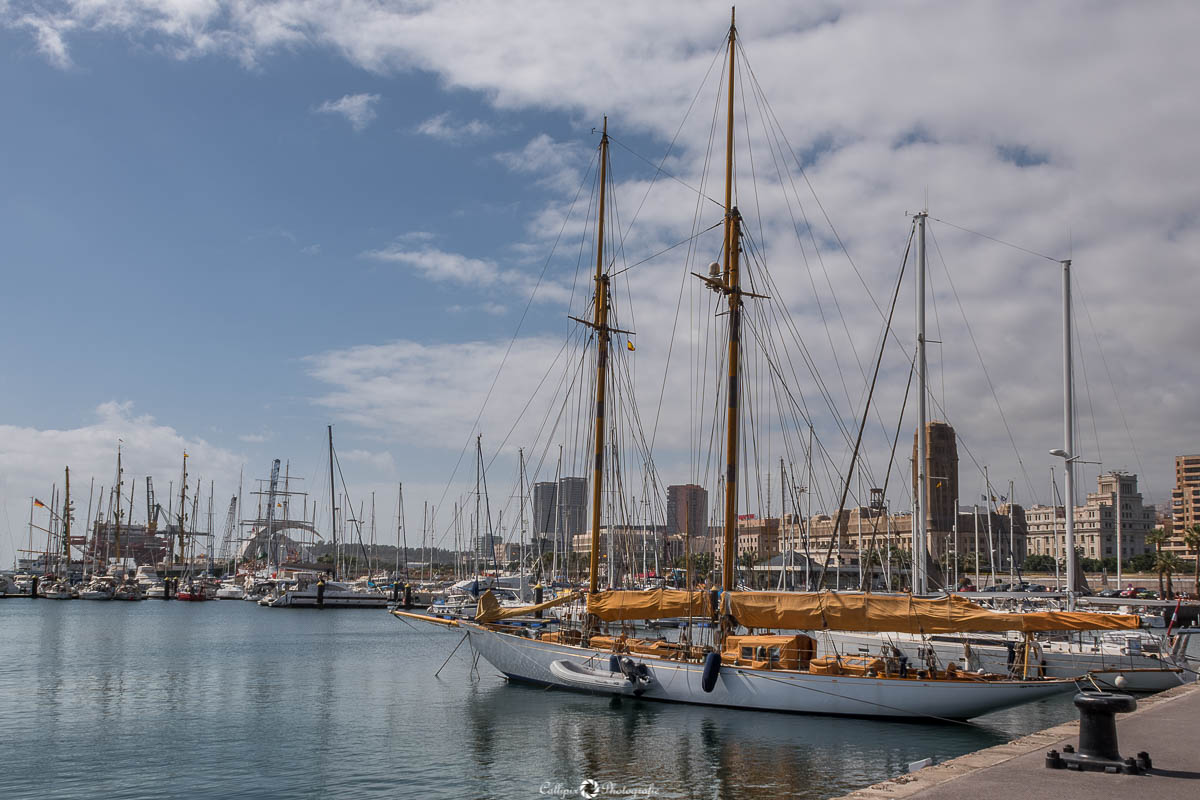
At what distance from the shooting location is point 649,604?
36.4m

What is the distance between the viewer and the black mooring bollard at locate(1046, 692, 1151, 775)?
13.2 m

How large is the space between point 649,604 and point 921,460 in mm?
→ 16116

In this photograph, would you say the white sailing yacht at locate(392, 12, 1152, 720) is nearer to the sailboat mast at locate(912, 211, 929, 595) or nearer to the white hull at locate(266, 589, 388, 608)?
the sailboat mast at locate(912, 211, 929, 595)

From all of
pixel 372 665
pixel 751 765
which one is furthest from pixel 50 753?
pixel 372 665

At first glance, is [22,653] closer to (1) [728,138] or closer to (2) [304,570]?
(1) [728,138]

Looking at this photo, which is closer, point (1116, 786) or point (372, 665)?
point (1116, 786)

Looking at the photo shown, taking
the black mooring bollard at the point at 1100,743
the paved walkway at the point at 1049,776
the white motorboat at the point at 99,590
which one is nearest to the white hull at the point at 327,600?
the white motorboat at the point at 99,590

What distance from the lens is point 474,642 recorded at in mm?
42375

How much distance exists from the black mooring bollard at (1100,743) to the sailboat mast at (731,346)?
23.0m

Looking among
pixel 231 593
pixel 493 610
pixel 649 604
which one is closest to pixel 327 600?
pixel 231 593

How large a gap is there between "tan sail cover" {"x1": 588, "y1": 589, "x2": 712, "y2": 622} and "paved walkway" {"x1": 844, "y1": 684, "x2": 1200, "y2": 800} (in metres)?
18.8

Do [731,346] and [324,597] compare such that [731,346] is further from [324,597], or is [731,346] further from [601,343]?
[324,597]

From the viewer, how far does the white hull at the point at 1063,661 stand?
3516cm

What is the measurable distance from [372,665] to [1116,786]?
4679cm
